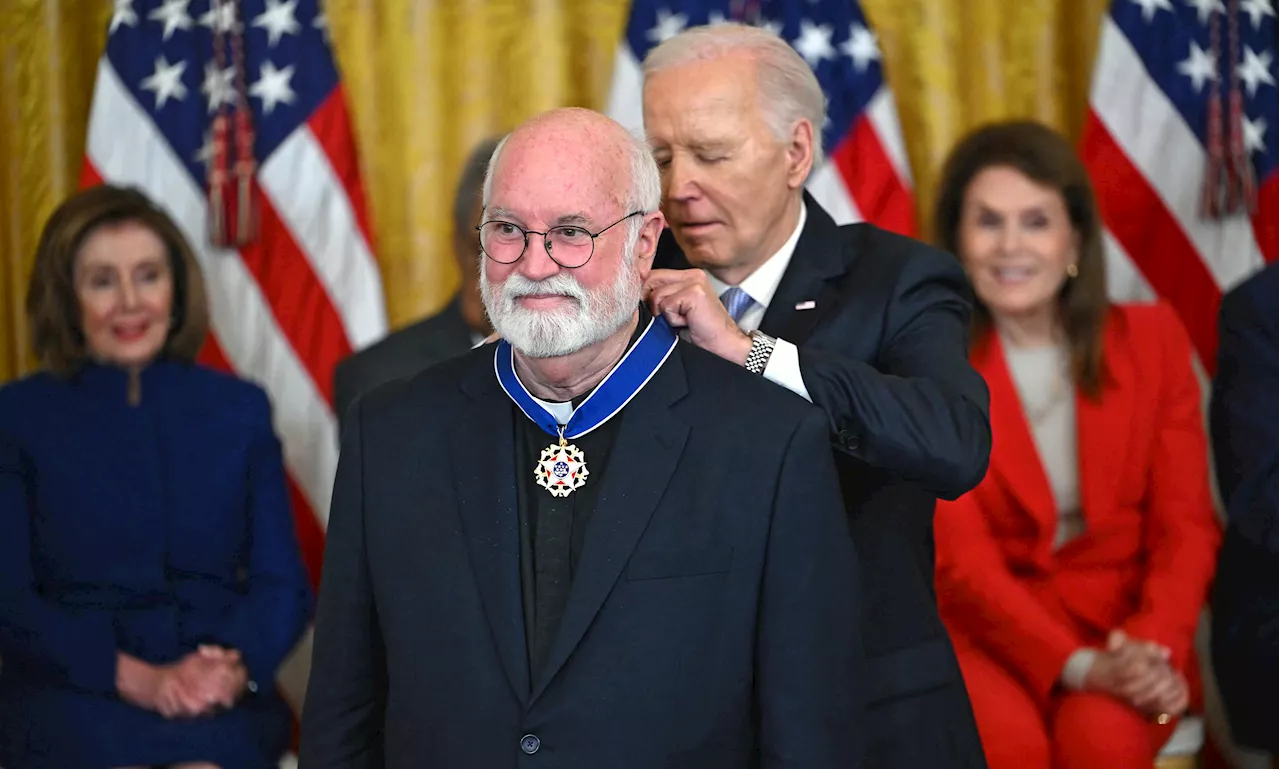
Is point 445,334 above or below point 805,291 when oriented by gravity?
above

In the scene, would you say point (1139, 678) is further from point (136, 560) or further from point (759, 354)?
point (136, 560)

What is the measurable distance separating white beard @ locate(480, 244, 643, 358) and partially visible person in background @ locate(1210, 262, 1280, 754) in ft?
6.13

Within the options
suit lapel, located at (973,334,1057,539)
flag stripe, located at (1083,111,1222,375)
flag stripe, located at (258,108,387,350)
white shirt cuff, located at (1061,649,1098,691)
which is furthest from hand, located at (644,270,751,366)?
flag stripe, located at (1083,111,1222,375)

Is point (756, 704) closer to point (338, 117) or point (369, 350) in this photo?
point (369, 350)

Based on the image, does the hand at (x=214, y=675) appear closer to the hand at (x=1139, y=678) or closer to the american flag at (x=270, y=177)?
the american flag at (x=270, y=177)

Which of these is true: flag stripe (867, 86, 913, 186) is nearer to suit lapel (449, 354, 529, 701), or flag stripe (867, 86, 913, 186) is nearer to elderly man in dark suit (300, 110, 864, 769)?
elderly man in dark suit (300, 110, 864, 769)

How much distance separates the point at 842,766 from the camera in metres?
2.32

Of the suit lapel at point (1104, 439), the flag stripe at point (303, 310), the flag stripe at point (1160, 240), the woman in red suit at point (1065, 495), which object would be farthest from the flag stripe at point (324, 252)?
the flag stripe at point (1160, 240)

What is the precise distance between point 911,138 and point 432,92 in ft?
5.01

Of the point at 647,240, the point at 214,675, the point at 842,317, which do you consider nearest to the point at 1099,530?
the point at 842,317

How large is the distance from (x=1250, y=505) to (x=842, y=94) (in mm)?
1835

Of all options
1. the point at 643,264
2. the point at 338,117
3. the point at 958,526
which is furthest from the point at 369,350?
the point at 643,264

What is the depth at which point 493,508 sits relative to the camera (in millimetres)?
2369

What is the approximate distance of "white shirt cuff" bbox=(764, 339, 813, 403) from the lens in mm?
2461
